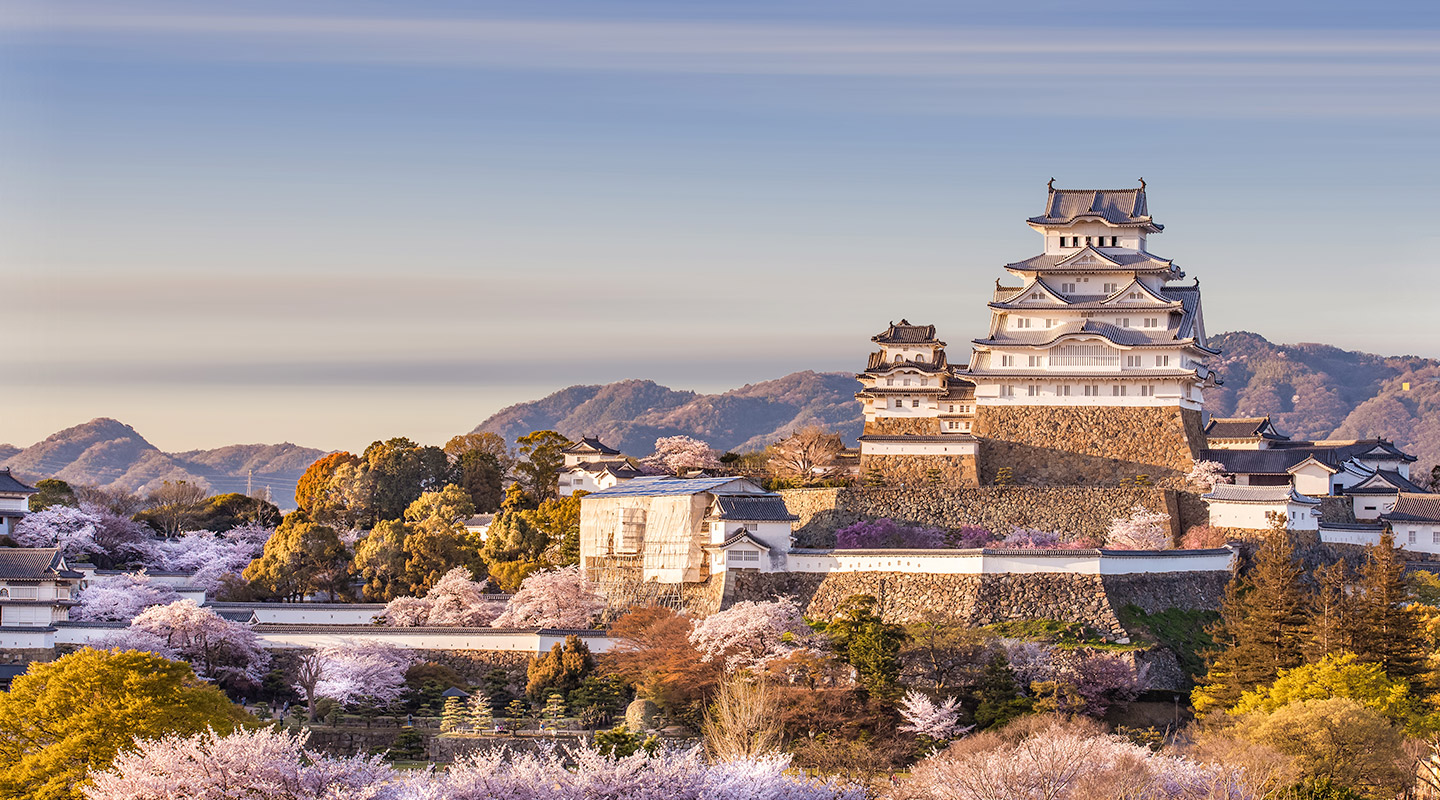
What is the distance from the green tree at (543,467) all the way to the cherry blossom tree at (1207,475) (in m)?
23.7

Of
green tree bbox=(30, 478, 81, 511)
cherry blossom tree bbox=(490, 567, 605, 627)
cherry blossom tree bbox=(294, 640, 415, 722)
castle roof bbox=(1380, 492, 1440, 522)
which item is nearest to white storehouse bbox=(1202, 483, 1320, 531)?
castle roof bbox=(1380, 492, 1440, 522)

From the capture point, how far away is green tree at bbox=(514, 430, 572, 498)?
216ft

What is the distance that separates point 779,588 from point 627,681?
5.79m

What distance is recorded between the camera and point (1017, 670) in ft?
137

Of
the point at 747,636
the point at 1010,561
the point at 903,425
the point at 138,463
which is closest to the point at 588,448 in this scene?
the point at 903,425

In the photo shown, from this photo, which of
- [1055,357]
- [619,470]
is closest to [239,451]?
[619,470]

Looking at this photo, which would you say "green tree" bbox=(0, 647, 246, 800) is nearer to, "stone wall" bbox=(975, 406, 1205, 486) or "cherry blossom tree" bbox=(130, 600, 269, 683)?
"cherry blossom tree" bbox=(130, 600, 269, 683)

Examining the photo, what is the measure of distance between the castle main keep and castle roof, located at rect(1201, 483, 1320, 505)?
9.57ft

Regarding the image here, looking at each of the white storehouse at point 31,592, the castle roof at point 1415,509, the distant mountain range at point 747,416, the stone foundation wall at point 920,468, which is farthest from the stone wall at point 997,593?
the distant mountain range at point 747,416

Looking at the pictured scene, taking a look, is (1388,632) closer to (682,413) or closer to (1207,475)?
(1207,475)

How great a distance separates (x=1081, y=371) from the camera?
55406mm

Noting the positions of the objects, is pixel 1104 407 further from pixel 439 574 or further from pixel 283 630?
pixel 283 630

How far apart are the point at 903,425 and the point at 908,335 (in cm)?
415

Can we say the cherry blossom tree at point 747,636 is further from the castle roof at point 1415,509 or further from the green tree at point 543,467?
the green tree at point 543,467
